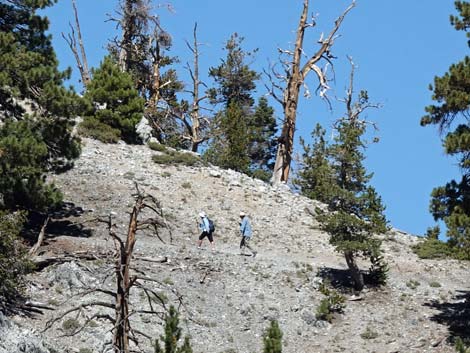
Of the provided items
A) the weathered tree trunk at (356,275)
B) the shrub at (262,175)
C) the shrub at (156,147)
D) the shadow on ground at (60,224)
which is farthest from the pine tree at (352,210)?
the shrub at (262,175)

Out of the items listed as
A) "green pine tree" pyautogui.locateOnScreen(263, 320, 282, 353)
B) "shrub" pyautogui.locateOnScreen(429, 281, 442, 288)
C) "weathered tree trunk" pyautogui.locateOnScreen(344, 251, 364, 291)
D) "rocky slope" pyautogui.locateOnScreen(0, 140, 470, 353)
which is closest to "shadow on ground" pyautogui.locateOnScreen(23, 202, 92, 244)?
"rocky slope" pyautogui.locateOnScreen(0, 140, 470, 353)

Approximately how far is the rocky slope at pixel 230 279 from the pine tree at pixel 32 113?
6.15 ft

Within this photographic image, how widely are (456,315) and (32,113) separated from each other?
1281cm

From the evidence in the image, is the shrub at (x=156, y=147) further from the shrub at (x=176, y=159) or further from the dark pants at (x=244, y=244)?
the dark pants at (x=244, y=244)

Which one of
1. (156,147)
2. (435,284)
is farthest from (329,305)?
(156,147)

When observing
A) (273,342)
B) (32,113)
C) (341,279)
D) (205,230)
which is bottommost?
(273,342)

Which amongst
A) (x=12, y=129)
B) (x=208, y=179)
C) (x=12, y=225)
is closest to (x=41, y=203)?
(x=12, y=129)

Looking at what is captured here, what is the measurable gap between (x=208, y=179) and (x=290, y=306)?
13543mm

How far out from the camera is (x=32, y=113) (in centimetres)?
2933

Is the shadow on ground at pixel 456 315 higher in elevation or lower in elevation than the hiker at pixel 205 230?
lower

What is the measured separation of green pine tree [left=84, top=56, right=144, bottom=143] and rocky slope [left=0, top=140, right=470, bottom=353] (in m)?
4.72

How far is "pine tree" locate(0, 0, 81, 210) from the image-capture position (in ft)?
90.0

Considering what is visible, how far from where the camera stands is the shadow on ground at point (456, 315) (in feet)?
84.8

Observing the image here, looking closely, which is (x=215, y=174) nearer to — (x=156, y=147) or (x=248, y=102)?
(x=156, y=147)
